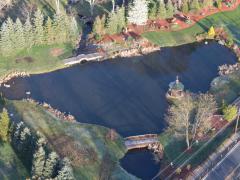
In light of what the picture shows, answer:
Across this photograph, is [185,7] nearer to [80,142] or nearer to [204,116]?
[204,116]

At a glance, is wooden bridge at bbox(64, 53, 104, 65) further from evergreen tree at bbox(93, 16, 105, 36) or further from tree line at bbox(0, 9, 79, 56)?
evergreen tree at bbox(93, 16, 105, 36)

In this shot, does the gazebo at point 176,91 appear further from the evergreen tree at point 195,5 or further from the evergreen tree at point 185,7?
the evergreen tree at point 195,5

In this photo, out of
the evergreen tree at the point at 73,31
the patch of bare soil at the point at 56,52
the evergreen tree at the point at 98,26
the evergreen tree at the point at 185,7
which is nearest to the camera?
the patch of bare soil at the point at 56,52

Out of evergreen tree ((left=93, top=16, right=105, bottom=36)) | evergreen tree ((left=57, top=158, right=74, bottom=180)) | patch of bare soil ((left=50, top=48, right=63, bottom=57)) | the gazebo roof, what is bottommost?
evergreen tree ((left=57, top=158, right=74, bottom=180))

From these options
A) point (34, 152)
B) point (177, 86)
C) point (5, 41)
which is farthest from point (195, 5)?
point (34, 152)

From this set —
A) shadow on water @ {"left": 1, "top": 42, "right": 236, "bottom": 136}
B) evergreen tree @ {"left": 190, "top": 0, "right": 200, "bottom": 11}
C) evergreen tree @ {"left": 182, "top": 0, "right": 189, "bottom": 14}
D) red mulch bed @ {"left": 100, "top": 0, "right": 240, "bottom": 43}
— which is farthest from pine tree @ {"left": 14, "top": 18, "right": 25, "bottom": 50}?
evergreen tree @ {"left": 190, "top": 0, "right": 200, "bottom": 11}

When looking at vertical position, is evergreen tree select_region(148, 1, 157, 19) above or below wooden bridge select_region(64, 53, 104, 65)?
above

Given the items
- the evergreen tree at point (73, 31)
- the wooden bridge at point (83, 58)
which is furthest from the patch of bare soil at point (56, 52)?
the evergreen tree at point (73, 31)
